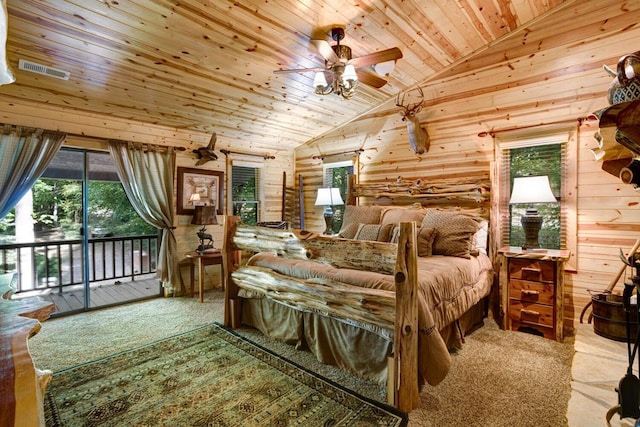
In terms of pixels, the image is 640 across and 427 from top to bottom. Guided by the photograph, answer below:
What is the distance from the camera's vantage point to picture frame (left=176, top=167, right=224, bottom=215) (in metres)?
4.69

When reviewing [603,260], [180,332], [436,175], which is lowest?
[180,332]

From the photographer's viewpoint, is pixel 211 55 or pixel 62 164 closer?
pixel 211 55

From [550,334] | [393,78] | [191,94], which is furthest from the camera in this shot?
[393,78]

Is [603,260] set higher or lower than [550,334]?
higher

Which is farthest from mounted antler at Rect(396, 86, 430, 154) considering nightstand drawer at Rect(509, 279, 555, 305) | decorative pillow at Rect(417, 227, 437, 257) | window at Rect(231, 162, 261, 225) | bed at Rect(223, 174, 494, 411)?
window at Rect(231, 162, 261, 225)

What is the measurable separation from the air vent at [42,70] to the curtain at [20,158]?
76cm

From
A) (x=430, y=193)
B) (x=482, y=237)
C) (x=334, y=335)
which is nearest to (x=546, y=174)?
(x=482, y=237)

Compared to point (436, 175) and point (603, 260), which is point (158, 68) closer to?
point (436, 175)

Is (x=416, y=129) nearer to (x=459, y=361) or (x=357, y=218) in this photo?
(x=357, y=218)

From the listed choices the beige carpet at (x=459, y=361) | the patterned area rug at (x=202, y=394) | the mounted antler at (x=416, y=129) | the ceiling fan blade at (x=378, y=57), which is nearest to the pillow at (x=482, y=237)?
the beige carpet at (x=459, y=361)

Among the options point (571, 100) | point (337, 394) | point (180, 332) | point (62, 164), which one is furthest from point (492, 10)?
point (62, 164)

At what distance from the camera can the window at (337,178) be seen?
5.43m

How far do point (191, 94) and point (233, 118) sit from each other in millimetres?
871

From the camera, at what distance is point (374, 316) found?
212cm
